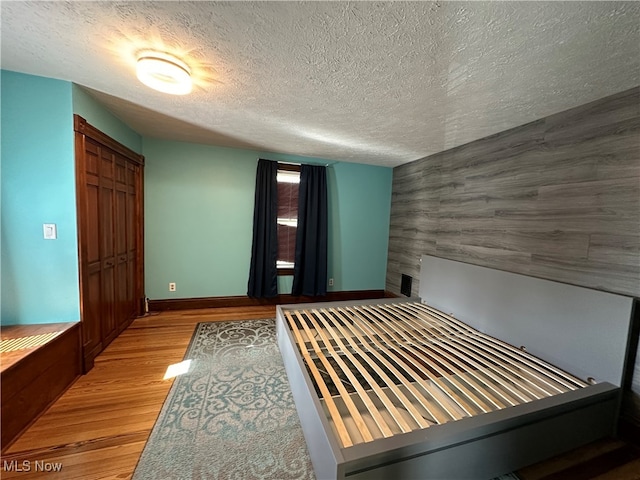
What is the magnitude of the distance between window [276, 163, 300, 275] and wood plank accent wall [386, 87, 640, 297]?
196 centimetres

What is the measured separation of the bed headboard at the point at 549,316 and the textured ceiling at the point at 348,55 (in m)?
1.32

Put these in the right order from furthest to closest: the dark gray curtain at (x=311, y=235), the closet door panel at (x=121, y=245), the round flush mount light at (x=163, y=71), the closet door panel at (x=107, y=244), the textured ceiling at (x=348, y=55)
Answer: the dark gray curtain at (x=311, y=235), the closet door panel at (x=121, y=245), the closet door panel at (x=107, y=244), the round flush mount light at (x=163, y=71), the textured ceiling at (x=348, y=55)

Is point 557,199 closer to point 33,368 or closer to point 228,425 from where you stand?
point 228,425

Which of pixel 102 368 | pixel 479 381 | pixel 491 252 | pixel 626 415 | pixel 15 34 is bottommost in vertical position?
pixel 102 368

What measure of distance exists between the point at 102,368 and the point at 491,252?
3.53 metres

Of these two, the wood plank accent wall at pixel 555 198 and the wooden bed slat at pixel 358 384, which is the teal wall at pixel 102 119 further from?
the wood plank accent wall at pixel 555 198

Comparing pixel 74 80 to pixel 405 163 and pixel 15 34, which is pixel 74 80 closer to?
pixel 15 34

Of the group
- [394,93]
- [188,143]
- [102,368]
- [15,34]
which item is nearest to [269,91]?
[394,93]

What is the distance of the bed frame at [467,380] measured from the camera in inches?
43.5

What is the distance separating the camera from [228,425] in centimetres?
148

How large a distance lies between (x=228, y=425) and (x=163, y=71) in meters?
2.09

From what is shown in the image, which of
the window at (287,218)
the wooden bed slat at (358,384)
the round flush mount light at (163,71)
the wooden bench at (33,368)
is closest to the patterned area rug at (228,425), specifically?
the wooden bed slat at (358,384)

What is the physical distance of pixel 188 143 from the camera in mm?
3152

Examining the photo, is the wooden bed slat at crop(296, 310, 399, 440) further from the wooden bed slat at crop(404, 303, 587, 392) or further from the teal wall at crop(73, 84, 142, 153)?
the teal wall at crop(73, 84, 142, 153)
